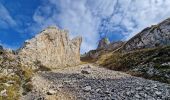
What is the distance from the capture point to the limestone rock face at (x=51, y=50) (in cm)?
6384

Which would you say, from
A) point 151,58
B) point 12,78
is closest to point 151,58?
point 151,58

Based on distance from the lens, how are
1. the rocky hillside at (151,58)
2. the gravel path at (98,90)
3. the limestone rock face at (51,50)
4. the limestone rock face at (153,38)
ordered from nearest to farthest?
the gravel path at (98,90)
the rocky hillside at (151,58)
the limestone rock face at (51,50)
the limestone rock face at (153,38)

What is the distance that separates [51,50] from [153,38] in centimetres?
3606

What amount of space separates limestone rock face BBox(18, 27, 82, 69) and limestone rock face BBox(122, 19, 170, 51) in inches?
879

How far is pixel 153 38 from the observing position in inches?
3706

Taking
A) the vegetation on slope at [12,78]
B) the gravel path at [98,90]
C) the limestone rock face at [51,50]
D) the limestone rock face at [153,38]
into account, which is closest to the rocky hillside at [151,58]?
the limestone rock face at [153,38]

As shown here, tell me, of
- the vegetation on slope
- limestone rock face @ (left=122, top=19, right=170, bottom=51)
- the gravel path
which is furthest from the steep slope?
the vegetation on slope

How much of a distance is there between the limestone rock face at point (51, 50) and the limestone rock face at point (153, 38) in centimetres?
2233

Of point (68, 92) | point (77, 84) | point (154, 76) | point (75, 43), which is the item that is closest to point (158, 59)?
point (154, 76)

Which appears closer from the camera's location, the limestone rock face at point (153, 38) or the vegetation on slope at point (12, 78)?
the vegetation on slope at point (12, 78)

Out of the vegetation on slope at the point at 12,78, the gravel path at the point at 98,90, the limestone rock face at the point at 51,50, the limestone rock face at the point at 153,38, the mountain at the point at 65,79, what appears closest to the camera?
the gravel path at the point at 98,90

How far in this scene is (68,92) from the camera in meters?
38.8

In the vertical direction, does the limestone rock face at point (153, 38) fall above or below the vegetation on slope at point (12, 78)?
above

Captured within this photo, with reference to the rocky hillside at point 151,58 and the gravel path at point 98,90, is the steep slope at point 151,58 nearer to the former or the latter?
the rocky hillside at point 151,58
